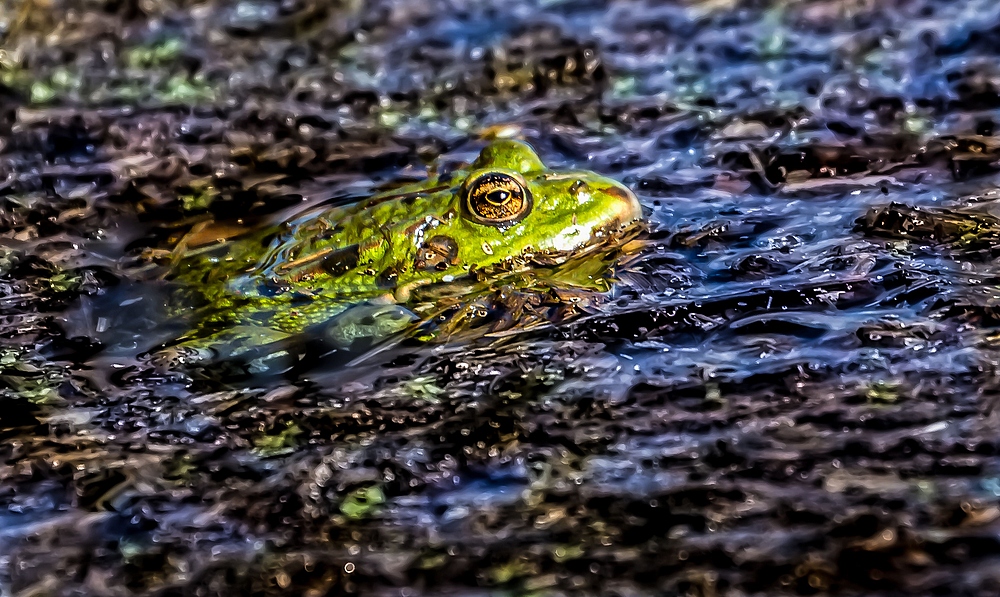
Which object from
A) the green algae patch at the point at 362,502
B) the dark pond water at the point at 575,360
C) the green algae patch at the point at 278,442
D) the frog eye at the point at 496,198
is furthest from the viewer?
the frog eye at the point at 496,198

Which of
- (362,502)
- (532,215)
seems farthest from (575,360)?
(362,502)

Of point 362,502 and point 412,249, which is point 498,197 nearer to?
point 412,249

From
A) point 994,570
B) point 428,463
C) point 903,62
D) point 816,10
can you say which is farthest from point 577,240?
point 816,10

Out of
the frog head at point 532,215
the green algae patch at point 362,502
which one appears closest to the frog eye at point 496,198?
the frog head at point 532,215

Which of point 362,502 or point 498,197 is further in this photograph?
point 498,197

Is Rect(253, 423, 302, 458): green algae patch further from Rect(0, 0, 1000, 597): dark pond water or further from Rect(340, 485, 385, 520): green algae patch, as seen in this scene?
Rect(340, 485, 385, 520): green algae patch

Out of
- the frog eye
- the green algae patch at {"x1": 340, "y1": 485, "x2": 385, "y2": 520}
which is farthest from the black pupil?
the green algae patch at {"x1": 340, "y1": 485, "x2": 385, "y2": 520}

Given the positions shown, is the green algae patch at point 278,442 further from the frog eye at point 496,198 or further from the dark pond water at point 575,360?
the frog eye at point 496,198
